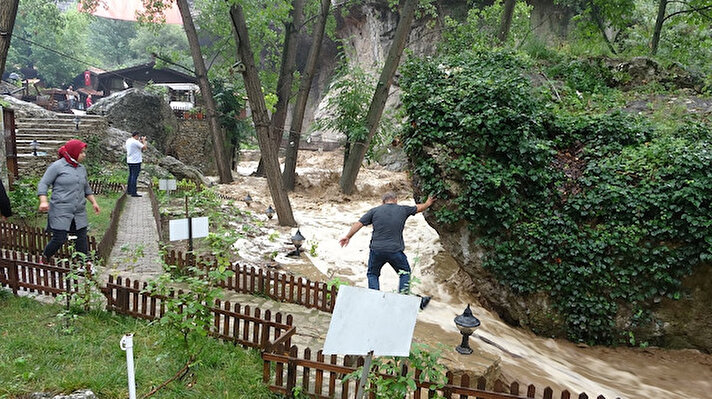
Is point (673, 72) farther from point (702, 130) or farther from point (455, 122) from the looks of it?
point (455, 122)

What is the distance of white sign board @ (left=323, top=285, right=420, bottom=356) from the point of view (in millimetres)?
2674

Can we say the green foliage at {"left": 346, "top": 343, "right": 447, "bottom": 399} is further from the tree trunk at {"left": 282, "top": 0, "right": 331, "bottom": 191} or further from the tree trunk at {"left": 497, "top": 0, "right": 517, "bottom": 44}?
the tree trunk at {"left": 497, "top": 0, "right": 517, "bottom": 44}

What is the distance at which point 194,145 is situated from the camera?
2141 centimetres

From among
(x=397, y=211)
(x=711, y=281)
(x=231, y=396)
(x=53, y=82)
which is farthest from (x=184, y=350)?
(x=53, y=82)

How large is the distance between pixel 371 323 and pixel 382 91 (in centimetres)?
1171

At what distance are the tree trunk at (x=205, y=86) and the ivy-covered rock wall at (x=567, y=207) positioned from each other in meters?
10.2

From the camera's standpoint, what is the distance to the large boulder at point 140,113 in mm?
18844

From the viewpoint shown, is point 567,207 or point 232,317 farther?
point 567,207

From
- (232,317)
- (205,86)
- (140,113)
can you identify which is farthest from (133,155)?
(140,113)

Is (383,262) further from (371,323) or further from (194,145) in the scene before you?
(194,145)

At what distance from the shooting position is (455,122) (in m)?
7.87

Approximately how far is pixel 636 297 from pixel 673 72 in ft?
24.3

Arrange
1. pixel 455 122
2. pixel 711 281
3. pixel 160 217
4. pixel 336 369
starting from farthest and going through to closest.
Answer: pixel 160 217, pixel 455 122, pixel 711 281, pixel 336 369

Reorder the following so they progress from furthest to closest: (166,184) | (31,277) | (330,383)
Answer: (166,184) < (31,277) < (330,383)
